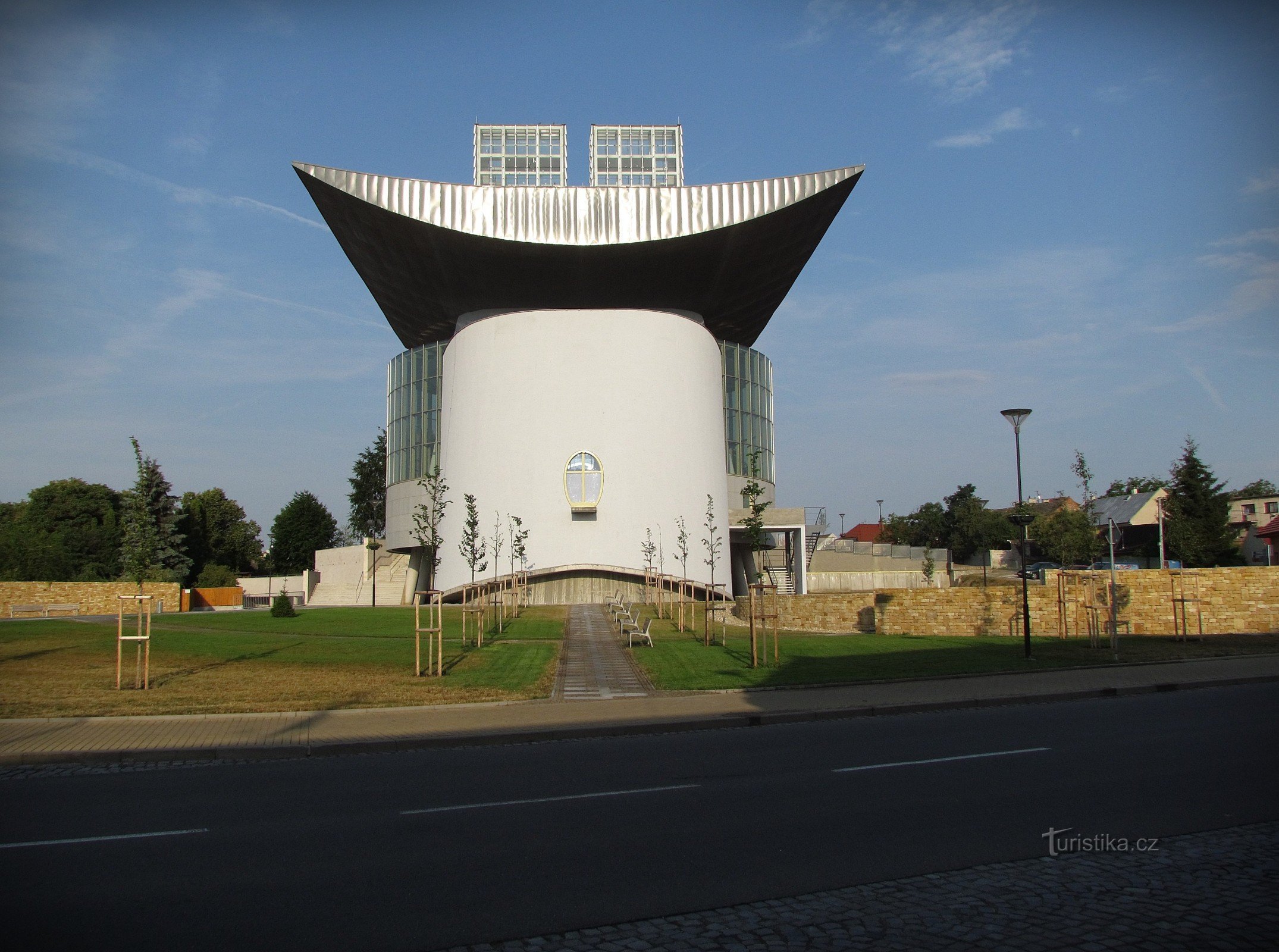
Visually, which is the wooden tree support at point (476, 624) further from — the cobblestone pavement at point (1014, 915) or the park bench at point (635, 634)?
the cobblestone pavement at point (1014, 915)

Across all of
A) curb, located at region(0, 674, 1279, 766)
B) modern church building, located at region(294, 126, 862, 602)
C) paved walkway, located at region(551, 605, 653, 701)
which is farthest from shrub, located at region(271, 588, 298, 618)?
curb, located at region(0, 674, 1279, 766)

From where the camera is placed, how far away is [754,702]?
12.6 m

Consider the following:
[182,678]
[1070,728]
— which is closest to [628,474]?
[182,678]

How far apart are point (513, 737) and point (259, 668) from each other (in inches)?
321

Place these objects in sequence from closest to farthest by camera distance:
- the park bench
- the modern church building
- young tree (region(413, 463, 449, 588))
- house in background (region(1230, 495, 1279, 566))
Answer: young tree (region(413, 463, 449, 588)) → the park bench → the modern church building → house in background (region(1230, 495, 1279, 566))

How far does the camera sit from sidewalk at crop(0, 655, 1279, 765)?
32.0 feet

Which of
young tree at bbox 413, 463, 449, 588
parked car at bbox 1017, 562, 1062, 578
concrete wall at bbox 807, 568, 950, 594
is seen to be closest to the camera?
young tree at bbox 413, 463, 449, 588

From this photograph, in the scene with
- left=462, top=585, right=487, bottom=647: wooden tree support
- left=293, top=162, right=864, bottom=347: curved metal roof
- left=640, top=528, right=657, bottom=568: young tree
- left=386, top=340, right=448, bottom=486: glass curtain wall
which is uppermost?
left=293, top=162, right=864, bottom=347: curved metal roof

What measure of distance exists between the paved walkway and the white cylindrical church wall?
13.4 m

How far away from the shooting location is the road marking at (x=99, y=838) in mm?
6031

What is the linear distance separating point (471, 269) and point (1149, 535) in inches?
1713

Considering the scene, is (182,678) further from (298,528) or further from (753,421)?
(298,528)

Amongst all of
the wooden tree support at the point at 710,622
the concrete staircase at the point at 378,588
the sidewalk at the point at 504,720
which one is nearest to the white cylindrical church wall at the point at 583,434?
the wooden tree support at the point at 710,622

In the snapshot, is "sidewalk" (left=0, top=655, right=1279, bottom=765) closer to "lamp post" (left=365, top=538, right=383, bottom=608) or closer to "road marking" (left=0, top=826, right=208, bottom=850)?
"road marking" (left=0, top=826, right=208, bottom=850)
